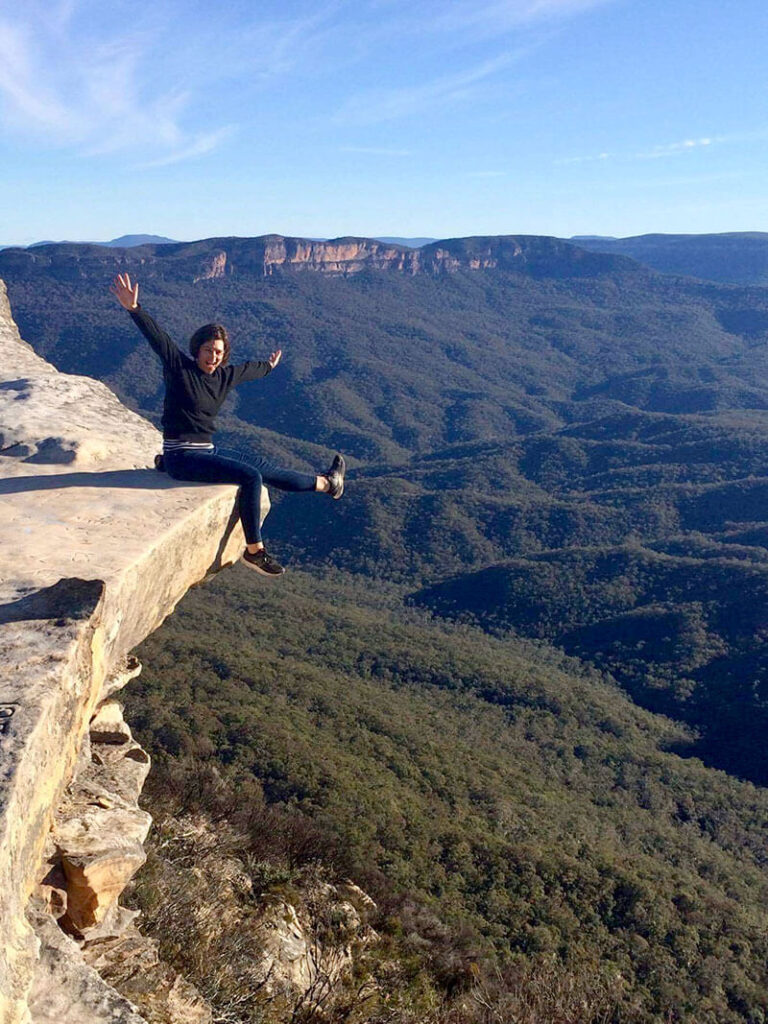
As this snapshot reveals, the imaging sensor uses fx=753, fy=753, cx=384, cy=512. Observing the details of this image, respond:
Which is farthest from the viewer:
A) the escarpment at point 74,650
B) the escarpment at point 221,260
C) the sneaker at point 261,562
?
the escarpment at point 221,260

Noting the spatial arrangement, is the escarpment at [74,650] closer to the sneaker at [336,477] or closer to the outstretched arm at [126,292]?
the sneaker at [336,477]

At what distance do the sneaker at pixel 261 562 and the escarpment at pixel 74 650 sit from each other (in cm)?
19

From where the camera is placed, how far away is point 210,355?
25.8 ft

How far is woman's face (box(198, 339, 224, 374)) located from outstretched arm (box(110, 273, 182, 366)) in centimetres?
29

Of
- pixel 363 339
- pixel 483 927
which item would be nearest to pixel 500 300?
pixel 363 339

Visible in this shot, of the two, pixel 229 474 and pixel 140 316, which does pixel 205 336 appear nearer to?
pixel 140 316

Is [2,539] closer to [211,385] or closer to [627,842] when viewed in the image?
[211,385]

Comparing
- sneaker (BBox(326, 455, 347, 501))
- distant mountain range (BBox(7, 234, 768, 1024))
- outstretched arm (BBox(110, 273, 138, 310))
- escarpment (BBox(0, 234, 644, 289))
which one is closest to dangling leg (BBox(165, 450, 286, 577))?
sneaker (BBox(326, 455, 347, 501))

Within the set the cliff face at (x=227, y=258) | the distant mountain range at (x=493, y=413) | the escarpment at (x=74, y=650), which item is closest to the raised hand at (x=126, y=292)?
the escarpment at (x=74, y=650)

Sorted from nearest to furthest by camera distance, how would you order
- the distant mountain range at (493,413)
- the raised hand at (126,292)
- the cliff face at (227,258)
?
1. the raised hand at (126,292)
2. the distant mountain range at (493,413)
3. the cliff face at (227,258)

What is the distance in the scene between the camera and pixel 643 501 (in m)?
77.6

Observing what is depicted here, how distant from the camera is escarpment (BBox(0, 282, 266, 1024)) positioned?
12.7 feet

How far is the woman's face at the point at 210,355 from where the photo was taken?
7.84m

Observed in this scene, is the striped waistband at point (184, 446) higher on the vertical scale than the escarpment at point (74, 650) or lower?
higher
